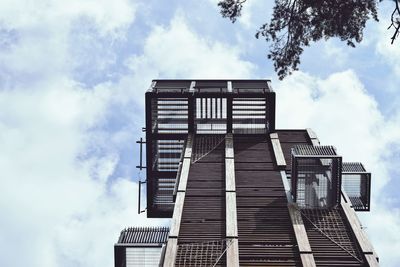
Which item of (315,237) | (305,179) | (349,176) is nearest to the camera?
(315,237)

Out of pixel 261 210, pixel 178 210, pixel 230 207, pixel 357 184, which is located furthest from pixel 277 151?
pixel 178 210

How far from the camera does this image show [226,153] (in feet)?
103

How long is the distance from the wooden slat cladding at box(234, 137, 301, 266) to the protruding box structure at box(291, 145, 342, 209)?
3.00 feet

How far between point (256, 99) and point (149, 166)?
7.16 meters

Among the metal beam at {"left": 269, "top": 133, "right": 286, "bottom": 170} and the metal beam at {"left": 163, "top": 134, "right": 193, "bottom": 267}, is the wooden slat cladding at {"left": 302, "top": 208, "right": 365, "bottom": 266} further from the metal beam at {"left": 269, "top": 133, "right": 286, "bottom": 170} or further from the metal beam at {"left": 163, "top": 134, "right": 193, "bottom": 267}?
the metal beam at {"left": 269, "top": 133, "right": 286, "bottom": 170}

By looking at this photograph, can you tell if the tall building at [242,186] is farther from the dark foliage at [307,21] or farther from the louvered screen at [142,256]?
the dark foliage at [307,21]

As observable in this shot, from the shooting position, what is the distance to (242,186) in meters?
27.7

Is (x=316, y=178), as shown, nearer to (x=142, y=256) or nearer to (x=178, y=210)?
(x=178, y=210)

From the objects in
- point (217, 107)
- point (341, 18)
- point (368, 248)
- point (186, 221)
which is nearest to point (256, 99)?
point (217, 107)

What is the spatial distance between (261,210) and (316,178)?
300cm

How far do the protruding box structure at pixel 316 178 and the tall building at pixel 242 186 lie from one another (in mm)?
43

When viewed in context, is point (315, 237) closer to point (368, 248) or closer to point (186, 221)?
point (368, 248)

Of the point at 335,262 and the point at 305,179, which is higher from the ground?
the point at 305,179

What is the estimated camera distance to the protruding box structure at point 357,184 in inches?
1196
